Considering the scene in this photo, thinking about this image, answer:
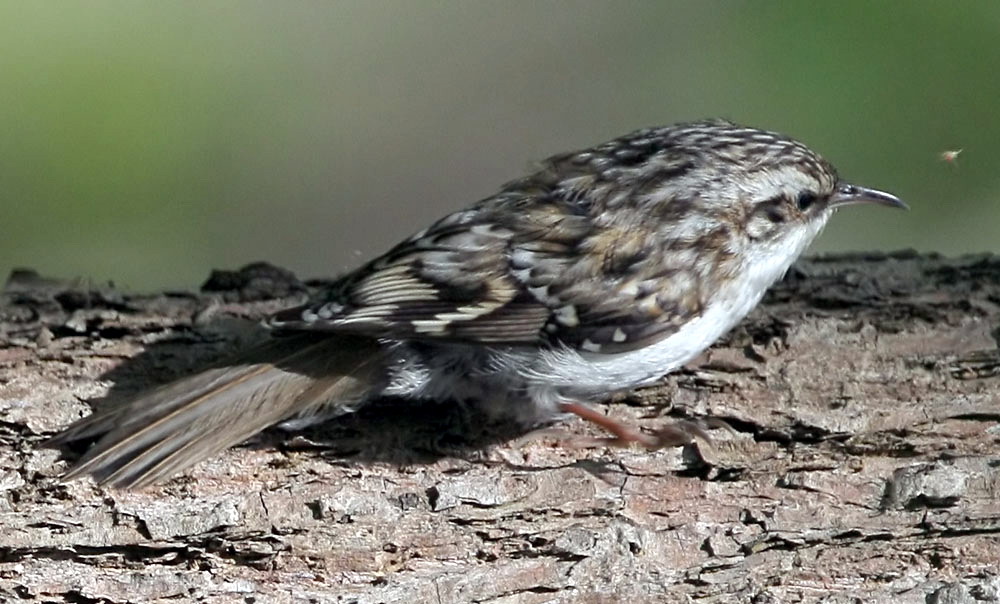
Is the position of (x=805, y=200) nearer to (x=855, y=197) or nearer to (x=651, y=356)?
(x=855, y=197)

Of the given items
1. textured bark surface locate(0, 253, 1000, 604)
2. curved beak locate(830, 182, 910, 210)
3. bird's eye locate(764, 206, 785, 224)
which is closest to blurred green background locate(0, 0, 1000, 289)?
curved beak locate(830, 182, 910, 210)

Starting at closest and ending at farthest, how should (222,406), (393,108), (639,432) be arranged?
(222,406)
(639,432)
(393,108)

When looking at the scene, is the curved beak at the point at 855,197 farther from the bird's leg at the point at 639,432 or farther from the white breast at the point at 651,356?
the bird's leg at the point at 639,432

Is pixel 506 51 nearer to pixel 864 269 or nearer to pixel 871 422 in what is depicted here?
pixel 864 269

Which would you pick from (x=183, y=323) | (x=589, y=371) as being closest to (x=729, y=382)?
(x=589, y=371)

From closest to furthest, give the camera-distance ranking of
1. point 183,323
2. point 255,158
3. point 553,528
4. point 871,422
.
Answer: point 553,528 → point 871,422 → point 183,323 → point 255,158

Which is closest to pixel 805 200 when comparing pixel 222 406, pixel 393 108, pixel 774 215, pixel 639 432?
pixel 774 215

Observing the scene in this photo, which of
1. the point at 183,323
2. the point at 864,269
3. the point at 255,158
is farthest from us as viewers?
the point at 255,158
